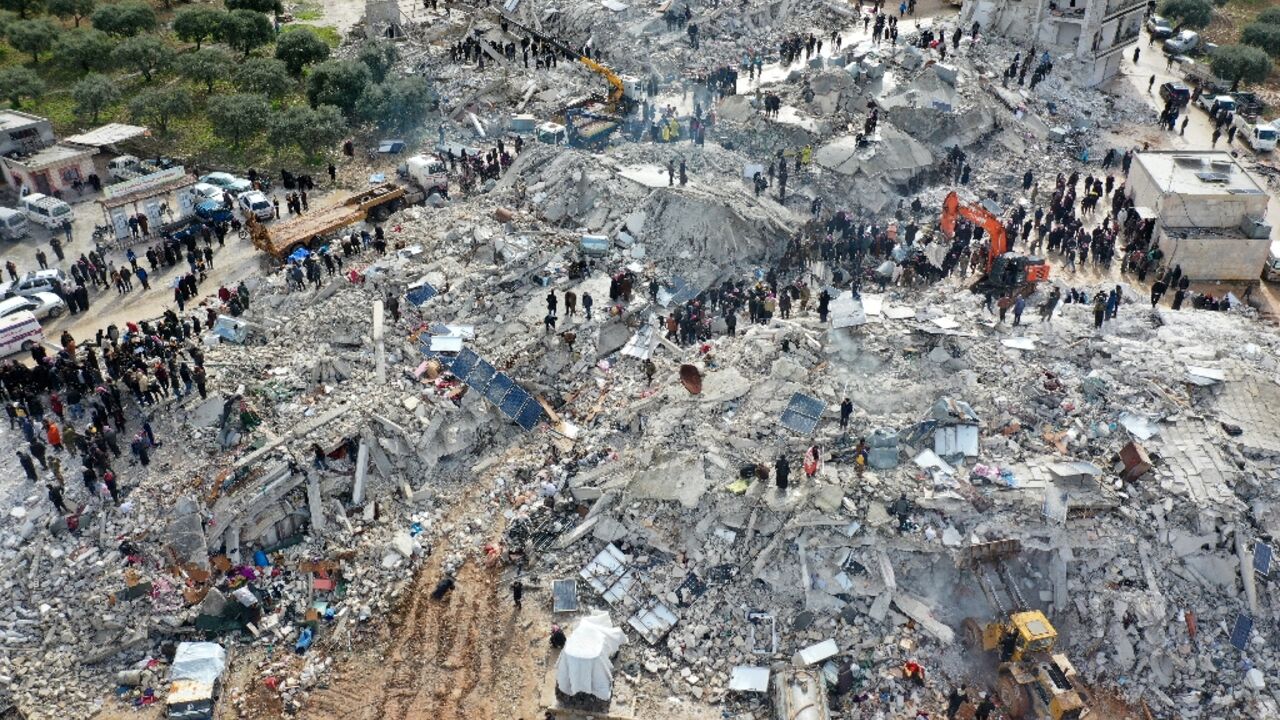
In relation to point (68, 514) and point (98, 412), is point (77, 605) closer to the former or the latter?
point (68, 514)

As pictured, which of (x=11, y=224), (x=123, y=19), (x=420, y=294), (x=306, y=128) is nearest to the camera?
(x=420, y=294)

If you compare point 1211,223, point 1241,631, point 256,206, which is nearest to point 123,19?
point 256,206

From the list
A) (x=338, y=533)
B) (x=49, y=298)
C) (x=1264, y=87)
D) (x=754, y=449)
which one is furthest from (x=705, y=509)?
(x=1264, y=87)

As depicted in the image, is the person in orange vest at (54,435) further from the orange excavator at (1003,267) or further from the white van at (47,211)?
the orange excavator at (1003,267)

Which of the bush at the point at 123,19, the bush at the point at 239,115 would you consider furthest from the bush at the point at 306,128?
the bush at the point at 123,19

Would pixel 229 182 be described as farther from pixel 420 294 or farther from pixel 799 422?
pixel 799 422

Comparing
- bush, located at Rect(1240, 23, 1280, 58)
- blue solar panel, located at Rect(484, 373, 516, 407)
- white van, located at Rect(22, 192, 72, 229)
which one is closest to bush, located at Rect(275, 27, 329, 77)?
white van, located at Rect(22, 192, 72, 229)

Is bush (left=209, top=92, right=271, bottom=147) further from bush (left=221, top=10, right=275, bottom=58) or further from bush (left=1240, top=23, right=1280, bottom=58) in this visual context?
bush (left=1240, top=23, right=1280, bottom=58)
